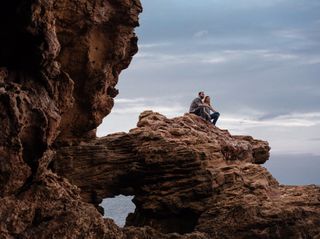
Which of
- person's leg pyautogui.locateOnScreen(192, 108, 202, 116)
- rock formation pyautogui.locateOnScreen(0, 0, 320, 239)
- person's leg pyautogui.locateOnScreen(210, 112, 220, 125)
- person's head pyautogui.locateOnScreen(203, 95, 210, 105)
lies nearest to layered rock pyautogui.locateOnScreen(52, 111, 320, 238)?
rock formation pyautogui.locateOnScreen(0, 0, 320, 239)

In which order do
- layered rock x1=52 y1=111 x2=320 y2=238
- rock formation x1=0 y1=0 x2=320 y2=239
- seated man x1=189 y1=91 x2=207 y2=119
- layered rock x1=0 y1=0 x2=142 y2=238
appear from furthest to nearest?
seated man x1=189 y1=91 x2=207 y2=119
layered rock x1=52 y1=111 x2=320 y2=238
rock formation x1=0 y1=0 x2=320 y2=239
layered rock x1=0 y1=0 x2=142 y2=238

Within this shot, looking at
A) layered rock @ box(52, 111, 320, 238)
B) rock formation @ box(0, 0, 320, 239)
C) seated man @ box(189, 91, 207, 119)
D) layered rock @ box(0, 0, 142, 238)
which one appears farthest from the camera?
seated man @ box(189, 91, 207, 119)

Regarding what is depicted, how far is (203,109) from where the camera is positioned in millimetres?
43344

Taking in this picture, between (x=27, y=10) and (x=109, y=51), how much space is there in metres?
13.3

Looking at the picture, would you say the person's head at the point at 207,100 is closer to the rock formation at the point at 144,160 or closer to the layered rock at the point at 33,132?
the rock formation at the point at 144,160

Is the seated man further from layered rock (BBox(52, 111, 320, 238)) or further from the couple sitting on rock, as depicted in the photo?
layered rock (BBox(52, 111, 320, 238))

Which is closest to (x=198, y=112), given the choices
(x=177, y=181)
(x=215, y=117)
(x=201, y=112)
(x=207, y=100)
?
(x=201, y=112)

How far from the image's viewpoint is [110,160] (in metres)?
36.9

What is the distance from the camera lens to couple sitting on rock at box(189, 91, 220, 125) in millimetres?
43188

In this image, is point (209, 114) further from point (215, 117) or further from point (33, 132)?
point (33, 132)

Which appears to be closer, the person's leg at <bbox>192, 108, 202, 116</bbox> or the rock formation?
the rock formation

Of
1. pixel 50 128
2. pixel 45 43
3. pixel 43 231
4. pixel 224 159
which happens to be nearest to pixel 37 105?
pixel 50 128

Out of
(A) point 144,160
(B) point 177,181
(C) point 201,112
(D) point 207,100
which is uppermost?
(D) point 207,100

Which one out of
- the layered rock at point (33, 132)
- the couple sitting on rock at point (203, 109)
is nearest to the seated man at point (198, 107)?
the couple sitting on rock at point (203, 109)
